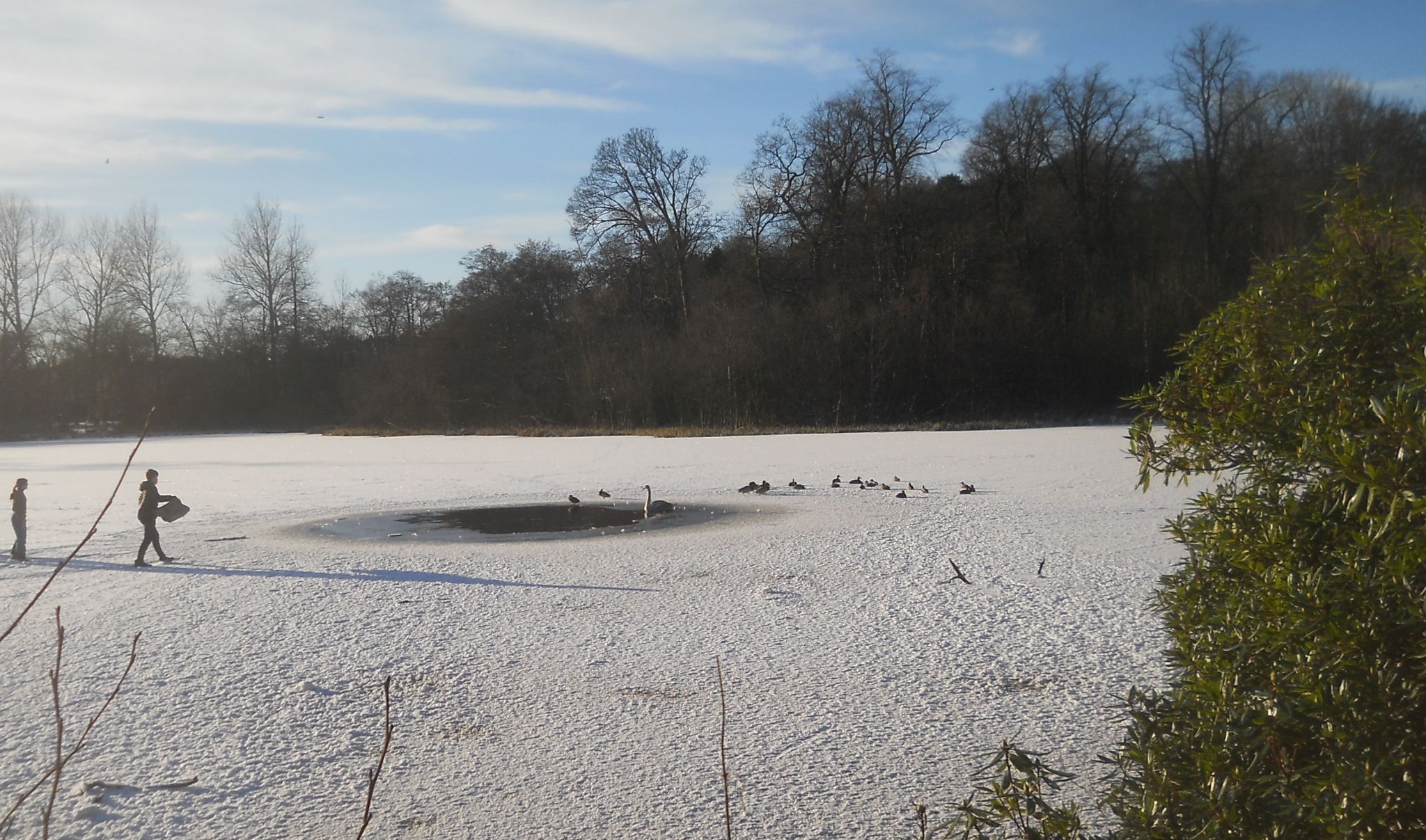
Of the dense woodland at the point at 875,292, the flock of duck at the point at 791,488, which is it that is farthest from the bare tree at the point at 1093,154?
the flock of duck at the point at 791,488

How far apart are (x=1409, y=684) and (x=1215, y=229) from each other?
3953 cm

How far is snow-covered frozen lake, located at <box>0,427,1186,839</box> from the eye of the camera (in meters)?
3.54

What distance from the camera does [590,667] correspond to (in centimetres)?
505

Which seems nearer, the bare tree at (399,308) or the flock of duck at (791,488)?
the flock of duck at (791,488)

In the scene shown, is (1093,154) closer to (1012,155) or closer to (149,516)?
(1012,155)

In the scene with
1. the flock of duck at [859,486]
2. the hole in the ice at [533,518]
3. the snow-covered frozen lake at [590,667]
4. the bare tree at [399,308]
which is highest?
the bare tree at [399,308]

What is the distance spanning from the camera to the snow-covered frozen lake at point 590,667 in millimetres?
3543

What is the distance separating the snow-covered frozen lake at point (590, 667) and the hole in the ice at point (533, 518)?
1064 mm

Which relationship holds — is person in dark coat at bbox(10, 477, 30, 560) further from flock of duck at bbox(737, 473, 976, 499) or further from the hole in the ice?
flock of duck at bbox(737, 473, 976, 499)

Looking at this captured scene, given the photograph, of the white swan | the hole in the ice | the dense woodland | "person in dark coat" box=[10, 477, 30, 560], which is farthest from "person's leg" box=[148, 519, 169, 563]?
the dense woodland

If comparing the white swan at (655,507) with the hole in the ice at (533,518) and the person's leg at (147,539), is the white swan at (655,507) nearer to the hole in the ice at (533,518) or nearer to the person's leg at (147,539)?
the hole in the ice at (533,518)

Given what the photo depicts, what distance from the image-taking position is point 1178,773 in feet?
6.48

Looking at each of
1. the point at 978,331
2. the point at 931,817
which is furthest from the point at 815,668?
the point at 978,331

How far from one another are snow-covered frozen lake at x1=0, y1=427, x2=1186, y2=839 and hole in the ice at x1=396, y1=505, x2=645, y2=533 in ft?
3.49
